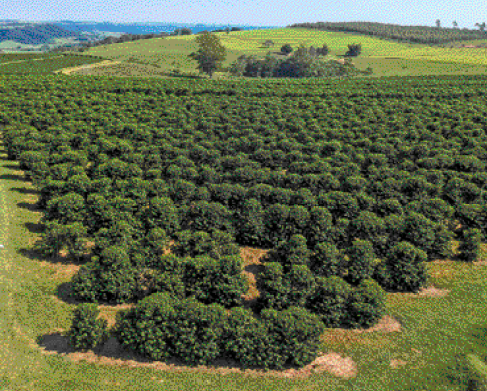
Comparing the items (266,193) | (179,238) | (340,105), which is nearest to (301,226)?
(266,193)

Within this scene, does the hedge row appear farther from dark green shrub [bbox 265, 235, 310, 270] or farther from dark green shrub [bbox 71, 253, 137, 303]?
dark green shrub [bbox 265, 235, 310, 270]

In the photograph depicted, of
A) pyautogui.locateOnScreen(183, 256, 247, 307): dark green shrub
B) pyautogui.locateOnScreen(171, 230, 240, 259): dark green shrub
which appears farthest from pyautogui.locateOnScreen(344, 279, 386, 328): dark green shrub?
pyautogui.locateOnScreen(171, 230, 240, 259): dark green shrub

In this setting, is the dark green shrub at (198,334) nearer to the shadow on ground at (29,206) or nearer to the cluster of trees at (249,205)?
the cluster of trees at (249,205)

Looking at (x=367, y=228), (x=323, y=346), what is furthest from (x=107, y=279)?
(x=367, y=228)

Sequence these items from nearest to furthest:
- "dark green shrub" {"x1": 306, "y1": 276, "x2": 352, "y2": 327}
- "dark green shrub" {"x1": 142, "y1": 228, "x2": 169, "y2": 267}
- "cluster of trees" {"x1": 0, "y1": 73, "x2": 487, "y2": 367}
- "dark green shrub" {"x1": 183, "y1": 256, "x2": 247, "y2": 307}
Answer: "dark green shrub" {"x1": 306, "y1": 276, "x2": 352, "y2": 327}, "cluster of trees" {"x1": 0, "y1": 73, "x2": 487, "y2": 367}, "dark green shrub" {"x1": 183, "y1": 256, "x2": 247, "y2": 307}, "dark green shrub" {"x1": 142, "y1": 228, "x2": 169, "y2": 267}

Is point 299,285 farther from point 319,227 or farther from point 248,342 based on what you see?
point 319,227

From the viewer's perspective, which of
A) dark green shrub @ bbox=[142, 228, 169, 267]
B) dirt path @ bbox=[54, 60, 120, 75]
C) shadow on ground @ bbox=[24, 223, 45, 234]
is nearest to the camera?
dark green shrub @ bbox=[142, 228, 169, 267]

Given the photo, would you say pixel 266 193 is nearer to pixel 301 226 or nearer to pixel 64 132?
pixel 301 226
